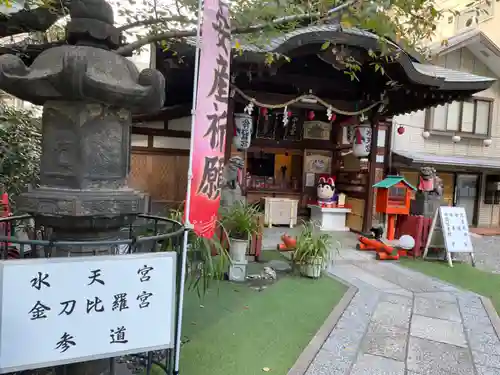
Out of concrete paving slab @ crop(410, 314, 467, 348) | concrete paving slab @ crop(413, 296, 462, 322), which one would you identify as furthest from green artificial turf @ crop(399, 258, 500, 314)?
concrete paving slab @ crop(410, 314, 467, 348)

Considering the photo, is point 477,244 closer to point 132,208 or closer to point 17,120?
point 132,208

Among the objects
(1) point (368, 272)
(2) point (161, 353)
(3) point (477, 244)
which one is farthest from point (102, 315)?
(3) point (477, 244)

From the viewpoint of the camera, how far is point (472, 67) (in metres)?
12.7

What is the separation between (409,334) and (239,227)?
2.66m

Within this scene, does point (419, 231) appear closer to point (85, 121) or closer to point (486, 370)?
point (486, 370)

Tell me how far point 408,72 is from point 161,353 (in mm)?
6810

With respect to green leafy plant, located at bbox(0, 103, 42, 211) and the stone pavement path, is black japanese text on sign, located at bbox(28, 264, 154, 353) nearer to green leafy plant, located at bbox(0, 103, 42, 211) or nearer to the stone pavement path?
the stone pavement path

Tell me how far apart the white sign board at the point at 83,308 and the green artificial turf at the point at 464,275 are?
4.85 meters

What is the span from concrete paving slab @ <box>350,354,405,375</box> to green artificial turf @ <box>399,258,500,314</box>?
103 inches

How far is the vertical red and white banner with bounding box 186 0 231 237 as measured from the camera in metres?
2.49

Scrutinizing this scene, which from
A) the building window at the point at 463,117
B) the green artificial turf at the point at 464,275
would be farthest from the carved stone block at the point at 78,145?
the building window at the point at 463,117

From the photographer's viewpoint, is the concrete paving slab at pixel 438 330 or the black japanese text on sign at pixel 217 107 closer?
the black japanese text on sign at pixel 217 107

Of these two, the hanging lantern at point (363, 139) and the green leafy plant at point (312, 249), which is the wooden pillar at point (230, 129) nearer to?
the green leafy plant at point (312, 249)

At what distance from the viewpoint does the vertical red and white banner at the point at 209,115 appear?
249cm
